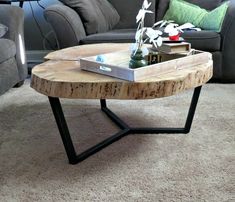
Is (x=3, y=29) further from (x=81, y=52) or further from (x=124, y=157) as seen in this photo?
(x=124, y=157)

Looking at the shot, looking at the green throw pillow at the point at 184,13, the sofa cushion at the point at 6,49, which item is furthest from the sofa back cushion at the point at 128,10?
the sofa cushion at the point at 6,49

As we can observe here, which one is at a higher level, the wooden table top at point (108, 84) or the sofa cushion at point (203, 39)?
the wooden table top at point (108, 84)

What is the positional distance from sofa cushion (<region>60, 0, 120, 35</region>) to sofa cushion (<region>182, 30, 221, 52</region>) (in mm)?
735

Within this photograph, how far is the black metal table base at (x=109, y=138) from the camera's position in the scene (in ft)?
4.70

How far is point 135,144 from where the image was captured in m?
1.68

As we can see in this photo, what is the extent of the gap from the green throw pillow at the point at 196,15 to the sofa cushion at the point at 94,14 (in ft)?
1.70

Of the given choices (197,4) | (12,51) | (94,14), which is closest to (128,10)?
(94,14)

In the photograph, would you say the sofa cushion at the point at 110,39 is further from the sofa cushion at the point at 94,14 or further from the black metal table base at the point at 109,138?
the black metal table base at the point at 109,138

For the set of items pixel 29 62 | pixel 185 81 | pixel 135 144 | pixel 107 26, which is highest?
pixel 185 81

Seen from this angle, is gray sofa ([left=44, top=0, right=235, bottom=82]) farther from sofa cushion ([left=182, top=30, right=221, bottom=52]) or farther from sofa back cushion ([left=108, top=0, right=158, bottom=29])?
sofa back cushion ([left=108, top=0, right=158, bottom=29])

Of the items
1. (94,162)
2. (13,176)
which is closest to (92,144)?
(94,162)

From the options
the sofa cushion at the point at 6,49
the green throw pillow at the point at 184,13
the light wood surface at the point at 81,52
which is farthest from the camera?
the green throw pillow at the point at 184,13

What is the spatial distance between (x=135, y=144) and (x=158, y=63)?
1.68 ft

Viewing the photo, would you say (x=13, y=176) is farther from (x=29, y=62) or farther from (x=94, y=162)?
(x=29, y=62)
